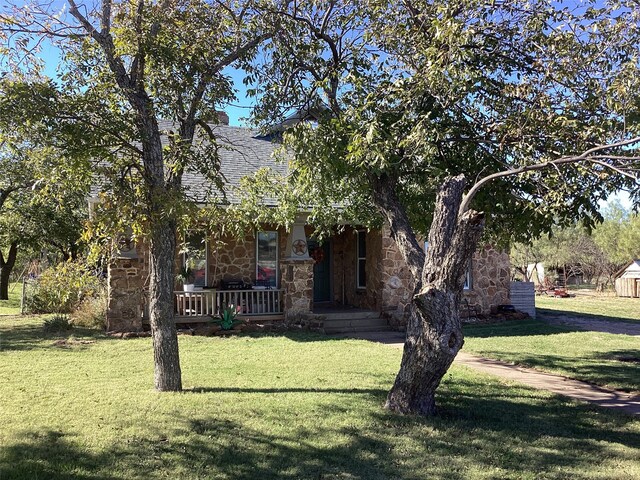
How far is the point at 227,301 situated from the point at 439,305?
360 inches

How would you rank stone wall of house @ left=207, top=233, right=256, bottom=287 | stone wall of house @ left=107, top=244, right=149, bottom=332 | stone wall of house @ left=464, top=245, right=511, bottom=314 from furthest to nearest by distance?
1. stone wall of house @ left=464, top=245, right=511, bottom=314
2. stone wall of house @ left=207, top=233, right=256, bottom=287
3. stone wall of house @ left=107, top=244, right=149, bottom=332

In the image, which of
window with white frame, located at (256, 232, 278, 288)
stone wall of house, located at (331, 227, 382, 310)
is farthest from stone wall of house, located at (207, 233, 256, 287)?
stone wall of house, located at (331, 227, 382, 310)

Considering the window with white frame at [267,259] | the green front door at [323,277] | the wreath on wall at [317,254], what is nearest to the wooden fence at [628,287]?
the green front door at [323,277]

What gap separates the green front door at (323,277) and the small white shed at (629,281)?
21.0 metres

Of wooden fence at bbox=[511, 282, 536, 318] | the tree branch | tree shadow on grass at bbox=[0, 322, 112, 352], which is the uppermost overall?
the tree branch

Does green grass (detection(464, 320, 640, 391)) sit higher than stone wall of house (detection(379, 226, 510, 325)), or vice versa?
stone wall of house (detection(379, 226, 510, 325))

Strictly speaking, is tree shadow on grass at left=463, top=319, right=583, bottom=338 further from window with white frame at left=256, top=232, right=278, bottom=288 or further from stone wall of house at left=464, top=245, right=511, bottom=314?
window with white frame at left=256, top=232, right=278, bottom=288

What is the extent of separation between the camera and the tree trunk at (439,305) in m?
5.64

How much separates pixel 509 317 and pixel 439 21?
11588 mm

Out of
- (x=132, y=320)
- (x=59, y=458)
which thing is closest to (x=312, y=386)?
(x=59, y=458)

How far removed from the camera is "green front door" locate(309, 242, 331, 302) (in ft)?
55.3

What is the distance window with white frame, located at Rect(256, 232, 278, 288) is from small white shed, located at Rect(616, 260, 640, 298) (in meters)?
23.5

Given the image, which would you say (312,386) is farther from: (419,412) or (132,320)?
(132,320)

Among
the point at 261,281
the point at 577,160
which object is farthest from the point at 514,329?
the point at 577,160
